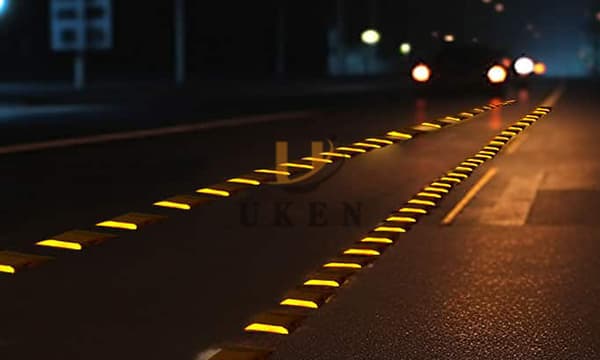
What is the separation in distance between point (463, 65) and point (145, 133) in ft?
34.6

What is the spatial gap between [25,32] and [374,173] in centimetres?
4905

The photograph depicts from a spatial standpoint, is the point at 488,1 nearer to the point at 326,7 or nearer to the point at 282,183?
the point at 282,183

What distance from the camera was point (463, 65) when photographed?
14.0m

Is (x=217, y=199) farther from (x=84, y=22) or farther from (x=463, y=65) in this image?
(x=84, y=22)

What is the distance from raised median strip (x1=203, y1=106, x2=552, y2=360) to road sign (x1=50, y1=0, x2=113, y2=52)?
1232 inches

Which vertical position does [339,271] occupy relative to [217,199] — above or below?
above

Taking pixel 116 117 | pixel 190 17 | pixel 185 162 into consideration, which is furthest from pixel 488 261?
pixel 190 17

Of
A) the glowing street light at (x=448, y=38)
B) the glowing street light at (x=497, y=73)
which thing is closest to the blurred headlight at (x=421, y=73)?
the glowing street light at (x=497, y=73)

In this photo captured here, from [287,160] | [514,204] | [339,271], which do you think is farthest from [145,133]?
[339,271]

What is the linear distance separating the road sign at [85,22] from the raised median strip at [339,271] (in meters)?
31.3

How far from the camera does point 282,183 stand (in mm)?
14867

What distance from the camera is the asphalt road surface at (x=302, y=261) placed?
21.8 ft

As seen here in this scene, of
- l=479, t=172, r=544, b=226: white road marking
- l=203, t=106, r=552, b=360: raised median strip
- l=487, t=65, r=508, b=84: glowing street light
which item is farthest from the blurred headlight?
l=479, t=172, r=544, b=226: white road marking

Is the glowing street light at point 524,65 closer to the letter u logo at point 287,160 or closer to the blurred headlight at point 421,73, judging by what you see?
the blurred headlight at point 421,73
